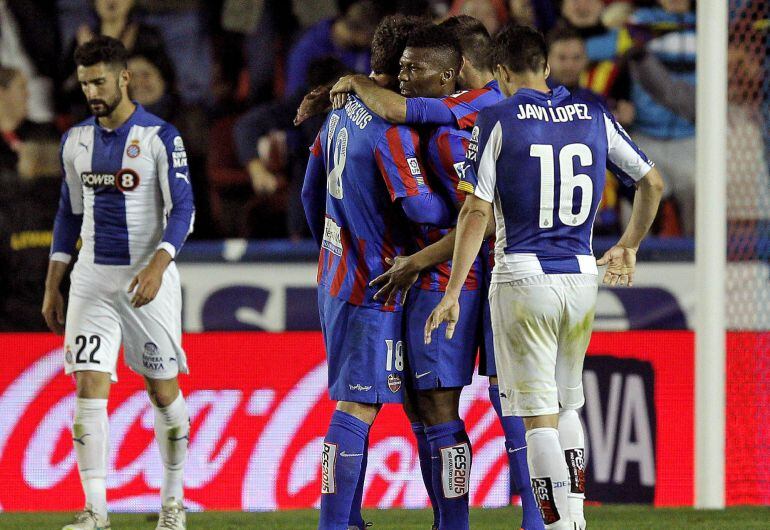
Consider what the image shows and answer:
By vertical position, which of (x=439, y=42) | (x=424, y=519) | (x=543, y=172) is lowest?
(x=424, y=519)

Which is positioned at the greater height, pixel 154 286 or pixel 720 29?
pixel 720 29

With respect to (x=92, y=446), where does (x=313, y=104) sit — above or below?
above

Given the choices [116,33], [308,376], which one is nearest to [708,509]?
[308,376]

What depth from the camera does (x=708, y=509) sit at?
597 cm

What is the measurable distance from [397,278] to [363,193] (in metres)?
0.32

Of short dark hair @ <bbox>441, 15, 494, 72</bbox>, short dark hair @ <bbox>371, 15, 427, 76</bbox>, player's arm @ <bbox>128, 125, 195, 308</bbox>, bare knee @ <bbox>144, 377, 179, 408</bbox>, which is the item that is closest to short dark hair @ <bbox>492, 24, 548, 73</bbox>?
short dark hair @ <bbox>371, 15, 427, 76</bbox>

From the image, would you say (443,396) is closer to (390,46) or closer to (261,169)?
(390,46)

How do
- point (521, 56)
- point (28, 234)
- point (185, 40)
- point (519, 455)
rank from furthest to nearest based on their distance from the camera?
point (185, 40) < point (28, 234) < point (519, 455) < point (521, 56)

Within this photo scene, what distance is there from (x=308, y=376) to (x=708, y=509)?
208cm

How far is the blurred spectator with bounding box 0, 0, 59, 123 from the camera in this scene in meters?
8.62

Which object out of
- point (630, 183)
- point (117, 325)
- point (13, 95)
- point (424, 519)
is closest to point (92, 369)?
point (117, 325)

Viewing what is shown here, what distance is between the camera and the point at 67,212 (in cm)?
534

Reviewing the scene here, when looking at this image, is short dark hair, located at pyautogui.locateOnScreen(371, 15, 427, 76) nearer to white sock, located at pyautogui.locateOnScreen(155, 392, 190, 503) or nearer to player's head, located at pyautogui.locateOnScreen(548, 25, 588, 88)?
white sock, located at pyautogui.locateOnScreen(155, 392, 190, 503)

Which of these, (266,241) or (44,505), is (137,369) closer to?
(44,505)
